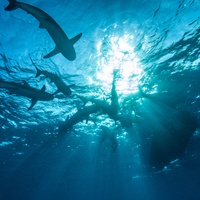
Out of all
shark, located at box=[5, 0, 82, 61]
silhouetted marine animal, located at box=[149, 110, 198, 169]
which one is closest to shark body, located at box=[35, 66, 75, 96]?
shark, located at box=[5, 0, 82, 61]

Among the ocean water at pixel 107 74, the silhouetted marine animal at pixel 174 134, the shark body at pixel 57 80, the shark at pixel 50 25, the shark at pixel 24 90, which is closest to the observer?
the shark at pixel 50 25

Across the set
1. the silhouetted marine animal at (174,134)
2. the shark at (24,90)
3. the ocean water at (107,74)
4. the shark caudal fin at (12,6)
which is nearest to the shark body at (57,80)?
the shark at (24,90)

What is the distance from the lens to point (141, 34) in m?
9.82

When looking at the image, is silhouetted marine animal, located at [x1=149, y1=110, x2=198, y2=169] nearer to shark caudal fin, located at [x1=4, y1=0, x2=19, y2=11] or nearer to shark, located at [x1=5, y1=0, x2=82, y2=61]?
shark, located at [x1=5, y1=0, x2=82, y2=61]

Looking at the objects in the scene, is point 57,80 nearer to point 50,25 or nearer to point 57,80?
point 57,80

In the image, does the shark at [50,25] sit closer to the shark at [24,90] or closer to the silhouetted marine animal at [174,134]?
the shark at [24,90]

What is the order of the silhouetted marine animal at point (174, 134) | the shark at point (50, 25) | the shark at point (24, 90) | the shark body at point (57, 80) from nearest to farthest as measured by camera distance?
the shark at point (50, 25), the shark at point (24, 90), the shark body at point (57, 80), the silhouetted marine animal at point (174, 134)

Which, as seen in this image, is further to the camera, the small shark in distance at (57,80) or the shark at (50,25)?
the small shark in distance at (57,80)

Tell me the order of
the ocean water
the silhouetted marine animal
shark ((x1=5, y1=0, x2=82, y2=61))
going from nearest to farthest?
shark ((x1=5, y1=0, x2=82, y2=61))
the ocean water
the silhouetted marine animal

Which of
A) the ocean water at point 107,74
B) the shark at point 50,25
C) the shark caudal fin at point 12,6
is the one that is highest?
the ocean water at point 107,74

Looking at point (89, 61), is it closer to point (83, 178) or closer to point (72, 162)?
point (72, 162)

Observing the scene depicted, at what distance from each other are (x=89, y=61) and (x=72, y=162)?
24.1m

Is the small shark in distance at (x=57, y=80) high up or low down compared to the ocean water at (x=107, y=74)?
down

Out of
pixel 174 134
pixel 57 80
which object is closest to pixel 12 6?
pixel 57 80
